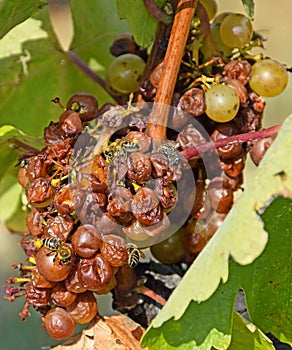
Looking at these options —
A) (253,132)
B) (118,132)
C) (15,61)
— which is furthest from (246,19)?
(15,61)

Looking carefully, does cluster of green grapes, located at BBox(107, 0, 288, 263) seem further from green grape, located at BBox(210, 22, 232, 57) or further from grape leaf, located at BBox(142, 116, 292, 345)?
grape leaf, located at BBox(142, 116, 292, 345)

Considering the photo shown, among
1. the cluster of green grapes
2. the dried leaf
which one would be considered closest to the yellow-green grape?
the cluster of green grapes

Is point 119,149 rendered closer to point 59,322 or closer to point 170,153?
point 170,153

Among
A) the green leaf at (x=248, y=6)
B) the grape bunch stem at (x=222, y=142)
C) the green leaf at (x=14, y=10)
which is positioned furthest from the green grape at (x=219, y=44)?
the green leaf at (x=14, y=10)

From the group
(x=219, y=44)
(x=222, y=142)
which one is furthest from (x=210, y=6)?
(x=222, y=142)

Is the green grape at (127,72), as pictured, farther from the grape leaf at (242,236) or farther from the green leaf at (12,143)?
the grape leaf at (242,236)

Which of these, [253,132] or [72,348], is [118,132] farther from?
[72,348]
